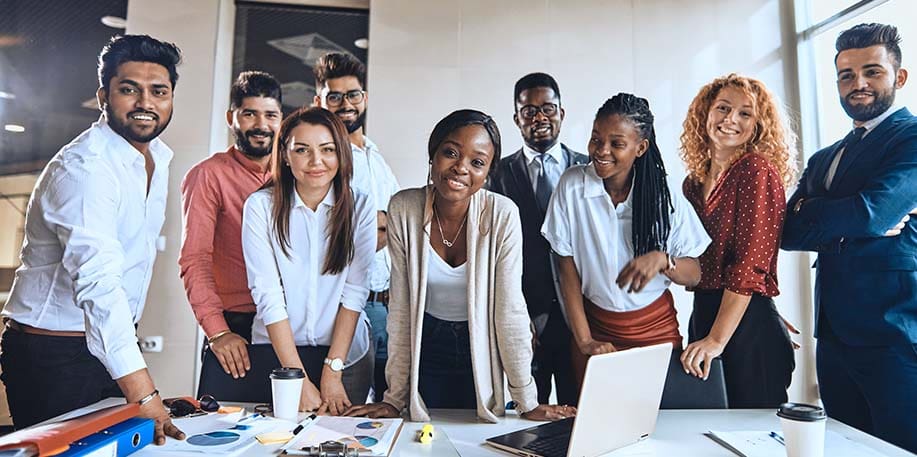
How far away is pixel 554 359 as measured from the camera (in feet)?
7.42

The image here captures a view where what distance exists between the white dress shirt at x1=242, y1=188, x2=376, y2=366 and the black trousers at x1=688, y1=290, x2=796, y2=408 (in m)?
1.22

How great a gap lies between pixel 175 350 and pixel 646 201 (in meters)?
2.18

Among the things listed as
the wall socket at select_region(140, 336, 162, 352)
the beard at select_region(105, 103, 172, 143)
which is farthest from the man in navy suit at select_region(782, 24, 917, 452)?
the wall socket at select_region(140, 336, 162, 352)

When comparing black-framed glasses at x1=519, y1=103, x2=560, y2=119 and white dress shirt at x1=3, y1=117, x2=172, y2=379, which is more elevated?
black-framed glasses at x1=519, y1=103, x2=560, y2=119

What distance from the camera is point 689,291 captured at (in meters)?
2.21

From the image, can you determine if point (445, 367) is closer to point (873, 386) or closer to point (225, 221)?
point (225, 221)

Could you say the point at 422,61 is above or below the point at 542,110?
above

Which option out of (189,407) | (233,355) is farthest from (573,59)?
(189,407)

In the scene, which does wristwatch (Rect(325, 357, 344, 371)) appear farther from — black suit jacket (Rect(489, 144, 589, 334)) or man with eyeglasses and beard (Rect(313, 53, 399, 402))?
black suit jacket (Rect(489, 144, 589, 334))

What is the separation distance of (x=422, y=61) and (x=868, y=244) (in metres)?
2.05

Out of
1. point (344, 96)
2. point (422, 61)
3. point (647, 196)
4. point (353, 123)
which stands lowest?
point (647, 196)

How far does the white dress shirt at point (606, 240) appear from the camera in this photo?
79.9 inches

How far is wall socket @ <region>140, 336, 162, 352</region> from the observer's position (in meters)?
2.70

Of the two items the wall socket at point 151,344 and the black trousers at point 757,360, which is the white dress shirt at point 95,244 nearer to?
the wall socket at point 151,344
